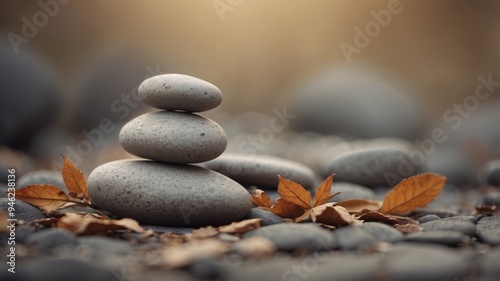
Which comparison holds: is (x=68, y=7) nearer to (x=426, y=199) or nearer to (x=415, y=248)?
(x=426, y=199)

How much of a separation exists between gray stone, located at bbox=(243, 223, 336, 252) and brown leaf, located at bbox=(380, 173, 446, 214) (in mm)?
684

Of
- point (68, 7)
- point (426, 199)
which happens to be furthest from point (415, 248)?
point (68, 7)

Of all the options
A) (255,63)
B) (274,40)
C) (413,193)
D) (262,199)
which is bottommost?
(262,199)

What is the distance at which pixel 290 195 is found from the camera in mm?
2145

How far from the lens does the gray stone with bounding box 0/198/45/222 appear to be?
2047mm

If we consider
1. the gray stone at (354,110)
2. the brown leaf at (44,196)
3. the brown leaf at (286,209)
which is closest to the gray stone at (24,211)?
the brown leaf at (44,196)

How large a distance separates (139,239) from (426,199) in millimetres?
1327

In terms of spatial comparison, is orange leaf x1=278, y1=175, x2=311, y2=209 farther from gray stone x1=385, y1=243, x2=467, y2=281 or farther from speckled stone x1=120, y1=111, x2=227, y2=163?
gray stone x1=385, y1=243, x2=467, y2=281

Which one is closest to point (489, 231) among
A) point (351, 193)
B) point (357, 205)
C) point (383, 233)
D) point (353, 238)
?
point (383, 233)

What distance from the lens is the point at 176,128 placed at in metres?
2.19

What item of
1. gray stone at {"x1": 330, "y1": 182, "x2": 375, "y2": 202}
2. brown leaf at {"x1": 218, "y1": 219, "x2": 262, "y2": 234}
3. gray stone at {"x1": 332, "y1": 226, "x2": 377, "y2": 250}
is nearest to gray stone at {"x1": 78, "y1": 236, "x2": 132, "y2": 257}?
brown leaf at {"x1": 218, "y1": 219, "x2": 262, "y2": 234}

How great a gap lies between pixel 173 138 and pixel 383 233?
3.08 feet

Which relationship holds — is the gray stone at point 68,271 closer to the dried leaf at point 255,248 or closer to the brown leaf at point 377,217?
the dried leaf at point 255,248

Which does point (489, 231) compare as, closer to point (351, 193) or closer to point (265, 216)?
point (265, 216)
